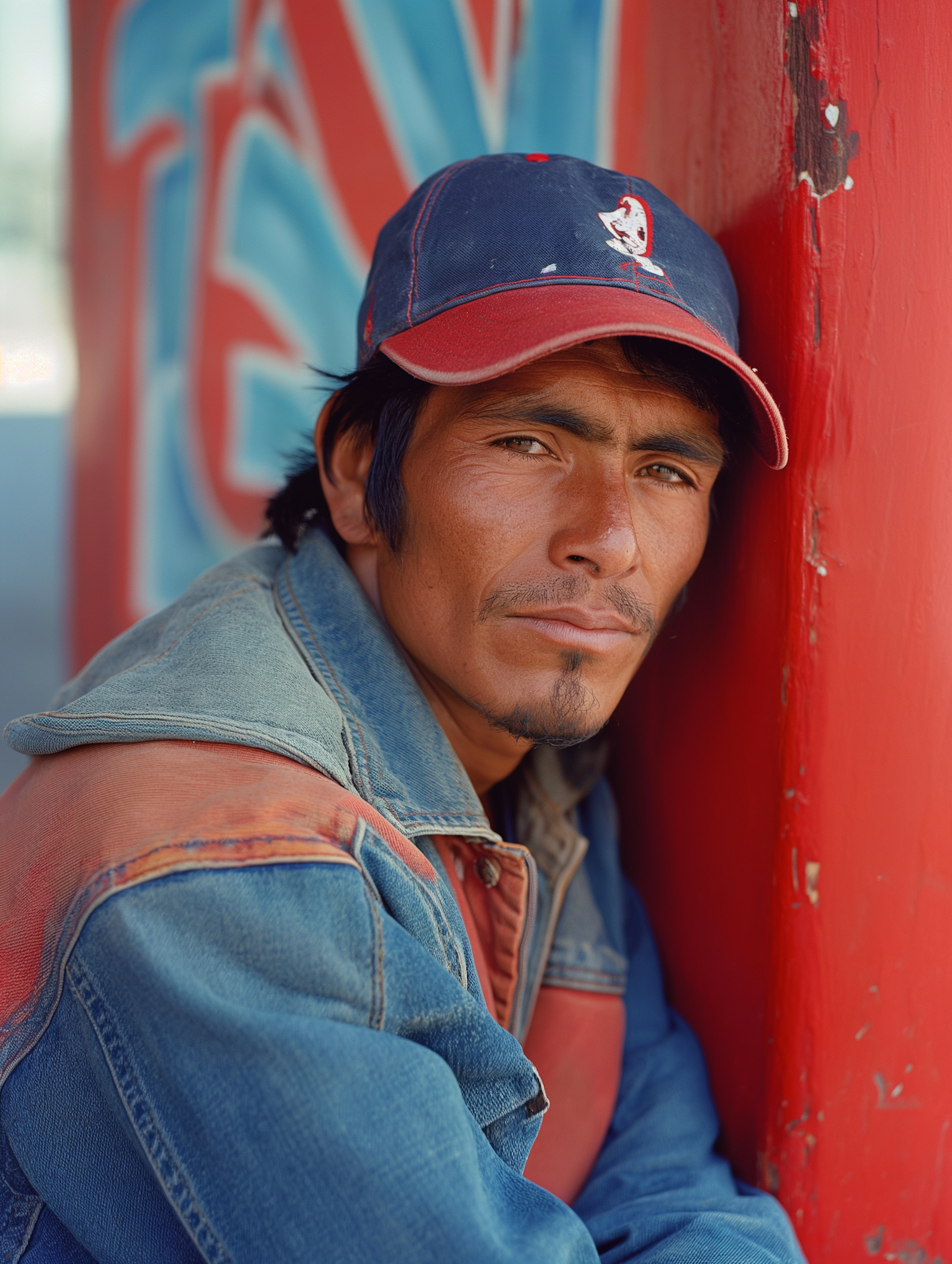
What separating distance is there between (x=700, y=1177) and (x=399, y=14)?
352 cm

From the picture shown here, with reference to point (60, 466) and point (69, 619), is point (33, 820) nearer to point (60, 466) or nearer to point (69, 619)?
point (69, 619)

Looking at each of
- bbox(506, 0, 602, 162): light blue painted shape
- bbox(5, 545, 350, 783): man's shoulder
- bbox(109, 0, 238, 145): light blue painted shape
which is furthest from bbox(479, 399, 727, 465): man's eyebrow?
bbox(109, 0, 238, 145): light blue painted shape

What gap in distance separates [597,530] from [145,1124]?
0.78 metres

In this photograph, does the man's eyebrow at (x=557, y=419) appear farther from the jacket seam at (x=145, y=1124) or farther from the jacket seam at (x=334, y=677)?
the jacket seam at (x=145, y=1124)

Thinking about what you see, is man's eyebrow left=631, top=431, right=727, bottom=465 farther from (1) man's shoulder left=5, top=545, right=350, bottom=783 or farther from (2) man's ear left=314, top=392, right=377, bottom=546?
(1) man's shoulder left=5, top=545, right=350, bottom=783

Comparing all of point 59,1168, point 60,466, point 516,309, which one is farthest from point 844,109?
point 60,466

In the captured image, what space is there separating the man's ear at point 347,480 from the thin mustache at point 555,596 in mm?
273

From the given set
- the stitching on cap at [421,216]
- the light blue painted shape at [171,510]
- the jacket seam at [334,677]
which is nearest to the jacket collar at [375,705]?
the jacket seam at [334,677]

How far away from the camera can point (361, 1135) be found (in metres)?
0.81

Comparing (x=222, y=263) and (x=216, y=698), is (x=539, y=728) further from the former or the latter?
(x=222, y=263)

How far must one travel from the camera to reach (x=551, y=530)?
1.23m

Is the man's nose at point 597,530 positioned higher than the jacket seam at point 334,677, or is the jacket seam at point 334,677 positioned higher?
the man's nose at point 597,530

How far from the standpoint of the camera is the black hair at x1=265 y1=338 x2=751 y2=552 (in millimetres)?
1246

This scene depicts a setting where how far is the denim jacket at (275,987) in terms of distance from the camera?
82 cm
